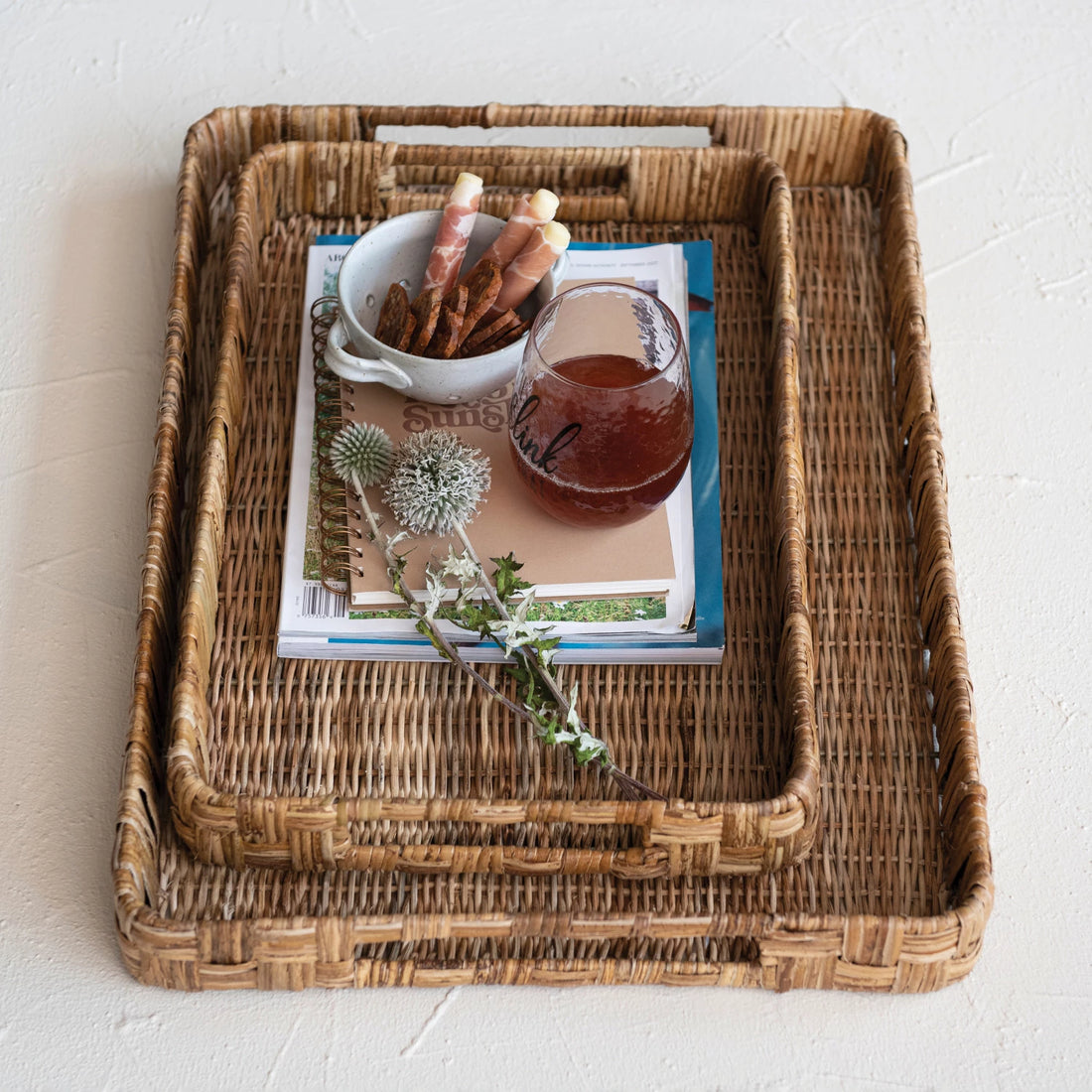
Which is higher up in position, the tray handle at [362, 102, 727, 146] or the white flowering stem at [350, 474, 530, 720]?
the tray handle at [362, 102, 727, 146]

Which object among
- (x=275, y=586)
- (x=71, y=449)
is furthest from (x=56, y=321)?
(x=275, y=586)

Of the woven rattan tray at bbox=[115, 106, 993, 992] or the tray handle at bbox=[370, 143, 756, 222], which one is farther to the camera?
the tray handle at bbox=[370, 143, 756, 222]

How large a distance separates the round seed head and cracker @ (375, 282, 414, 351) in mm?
53

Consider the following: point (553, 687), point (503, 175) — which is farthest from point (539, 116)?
point (553, 687)

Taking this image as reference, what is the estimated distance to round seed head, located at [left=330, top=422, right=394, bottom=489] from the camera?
26.8 inches

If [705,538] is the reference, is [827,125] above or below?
above

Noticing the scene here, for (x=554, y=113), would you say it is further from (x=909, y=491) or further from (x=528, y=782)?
(x=528, y=782)

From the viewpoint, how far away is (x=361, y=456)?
681mm

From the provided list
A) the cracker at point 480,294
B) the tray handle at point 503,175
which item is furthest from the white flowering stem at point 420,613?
the tray handle at point 503,175

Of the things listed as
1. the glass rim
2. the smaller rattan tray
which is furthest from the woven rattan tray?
the glass rim

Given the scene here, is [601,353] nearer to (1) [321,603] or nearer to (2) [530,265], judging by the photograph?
(2) [530,265]

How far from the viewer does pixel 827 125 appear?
0.81 metres

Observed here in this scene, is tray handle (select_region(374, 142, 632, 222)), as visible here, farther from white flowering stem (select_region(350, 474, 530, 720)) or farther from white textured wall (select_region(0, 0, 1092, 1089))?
white flowering stem (select_region(350, 474, 530, 720))

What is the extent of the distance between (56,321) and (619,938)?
511mm
